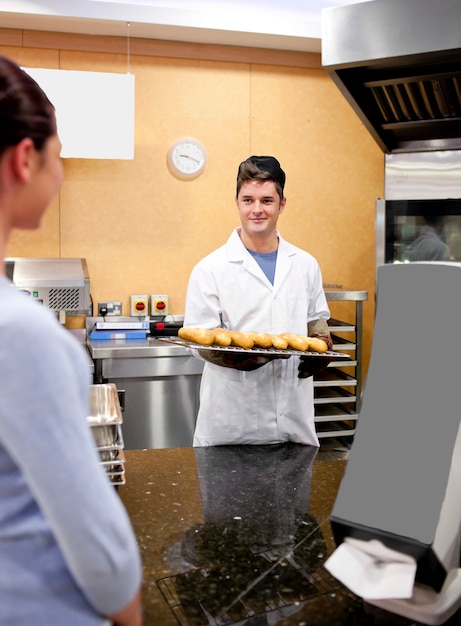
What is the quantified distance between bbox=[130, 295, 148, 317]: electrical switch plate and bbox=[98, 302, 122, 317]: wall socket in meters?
0.08

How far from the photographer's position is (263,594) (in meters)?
0.99

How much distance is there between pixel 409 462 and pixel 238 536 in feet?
1.39

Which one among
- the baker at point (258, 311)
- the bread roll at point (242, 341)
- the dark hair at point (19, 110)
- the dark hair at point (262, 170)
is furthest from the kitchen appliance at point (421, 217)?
the dark hair at point (19, 110)

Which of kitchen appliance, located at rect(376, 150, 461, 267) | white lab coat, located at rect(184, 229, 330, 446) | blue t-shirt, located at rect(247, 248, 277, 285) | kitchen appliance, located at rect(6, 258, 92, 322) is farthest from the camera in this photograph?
kitchen appliance, located at rect(6, 258, 92, 322)

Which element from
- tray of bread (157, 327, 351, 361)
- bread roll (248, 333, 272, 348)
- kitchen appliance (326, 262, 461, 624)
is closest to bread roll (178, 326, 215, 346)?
tray of bread (157, 327, 351, 361)

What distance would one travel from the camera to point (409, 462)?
0.91 metres

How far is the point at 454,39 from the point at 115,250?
273 cm

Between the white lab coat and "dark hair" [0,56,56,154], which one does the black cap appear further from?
"dark hair" [0,56,56,154]

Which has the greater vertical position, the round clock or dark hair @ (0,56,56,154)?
the round clock

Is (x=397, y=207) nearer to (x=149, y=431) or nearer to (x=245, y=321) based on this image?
(x=245, y=321)

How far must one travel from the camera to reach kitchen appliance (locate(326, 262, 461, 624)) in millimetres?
893

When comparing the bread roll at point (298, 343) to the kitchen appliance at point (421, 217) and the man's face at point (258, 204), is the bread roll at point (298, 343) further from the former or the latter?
the kitchen appliance at point (421, 217)

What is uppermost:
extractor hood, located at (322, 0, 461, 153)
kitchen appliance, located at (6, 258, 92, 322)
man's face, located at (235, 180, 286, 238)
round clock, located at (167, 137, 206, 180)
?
round clock, located at (167, 137, 206, 180)

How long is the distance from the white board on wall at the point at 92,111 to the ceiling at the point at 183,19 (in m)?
0.34
